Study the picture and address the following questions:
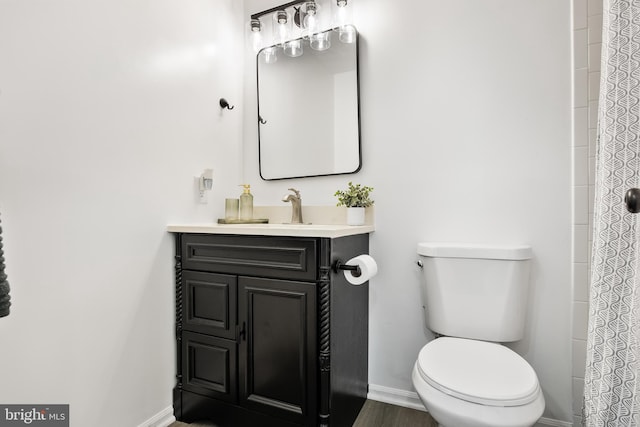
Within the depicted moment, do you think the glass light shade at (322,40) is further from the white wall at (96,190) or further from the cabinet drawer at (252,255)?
the cabinet drawer at (252,255)

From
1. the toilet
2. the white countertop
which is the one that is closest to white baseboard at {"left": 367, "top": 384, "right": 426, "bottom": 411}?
the toilet

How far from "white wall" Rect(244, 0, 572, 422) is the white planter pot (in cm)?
13

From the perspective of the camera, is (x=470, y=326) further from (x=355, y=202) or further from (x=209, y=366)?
(x=209, y=366)

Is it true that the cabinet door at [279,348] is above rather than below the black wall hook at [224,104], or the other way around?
below

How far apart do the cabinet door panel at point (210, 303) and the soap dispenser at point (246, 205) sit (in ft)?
1.59

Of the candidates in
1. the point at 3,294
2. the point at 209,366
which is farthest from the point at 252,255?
the point at 3,294

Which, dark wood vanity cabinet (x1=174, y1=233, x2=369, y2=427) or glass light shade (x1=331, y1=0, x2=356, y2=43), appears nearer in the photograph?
dark wood vanity cabinet (x1=174, y1=233, x2=369, y2=427)

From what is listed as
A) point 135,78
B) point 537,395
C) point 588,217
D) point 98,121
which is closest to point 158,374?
point 98,121

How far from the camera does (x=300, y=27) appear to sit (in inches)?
74.9

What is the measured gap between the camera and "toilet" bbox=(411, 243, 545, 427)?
1030 millimetres

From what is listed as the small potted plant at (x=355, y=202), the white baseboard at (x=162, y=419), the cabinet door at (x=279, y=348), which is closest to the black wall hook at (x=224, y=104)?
the small potted plant at (x=355, y=202)

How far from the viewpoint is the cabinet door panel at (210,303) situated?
145cm

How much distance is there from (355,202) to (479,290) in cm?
68

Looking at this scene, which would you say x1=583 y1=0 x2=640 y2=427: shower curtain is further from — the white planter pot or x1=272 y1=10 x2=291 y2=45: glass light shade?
x1=272 y1=10 x2=291 y2=45: glass light shade
